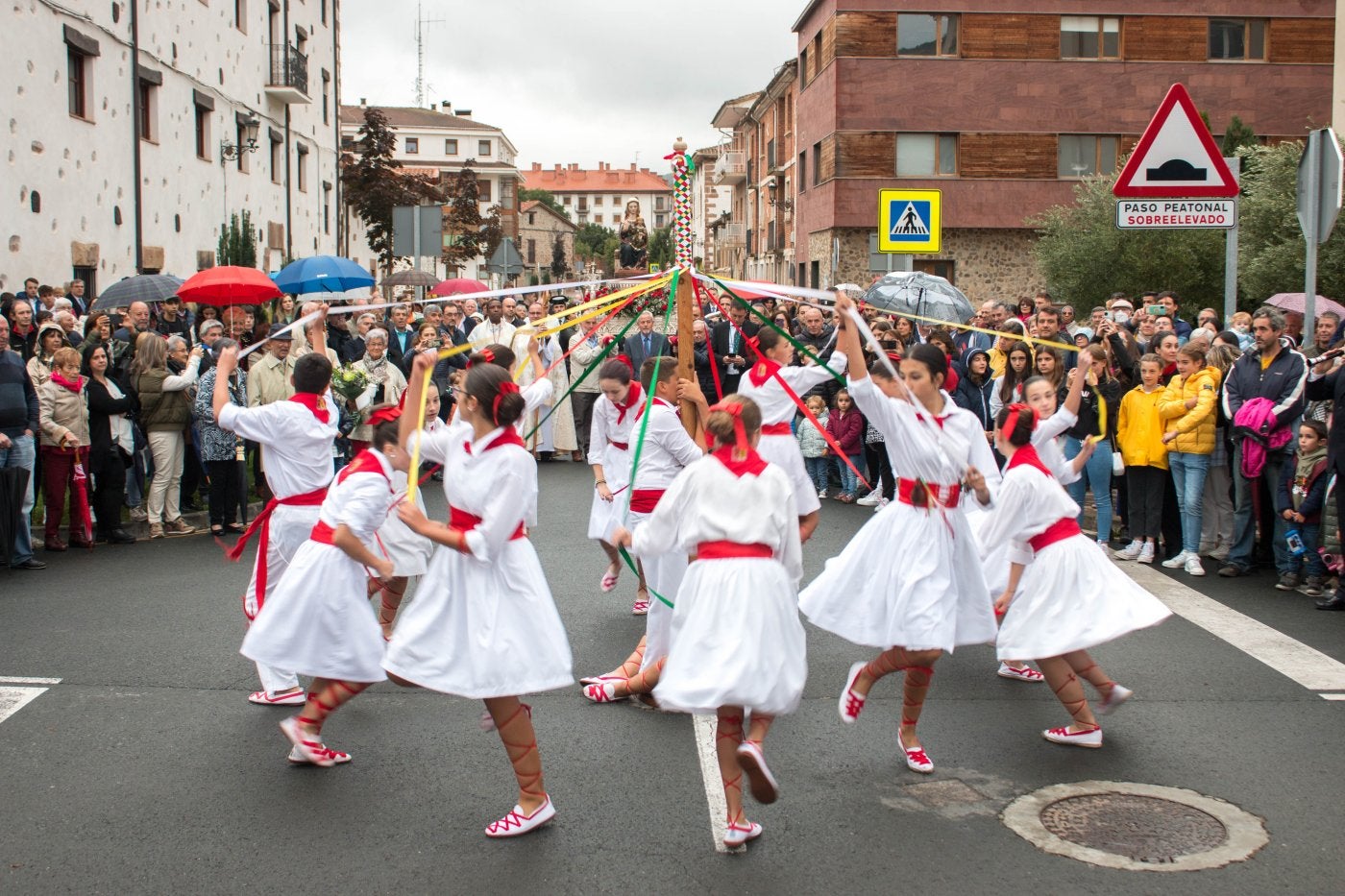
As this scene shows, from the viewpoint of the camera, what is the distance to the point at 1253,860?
494cm

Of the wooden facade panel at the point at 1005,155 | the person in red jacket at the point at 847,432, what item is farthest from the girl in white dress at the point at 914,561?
the wooden facade panel at the point at 1005,155

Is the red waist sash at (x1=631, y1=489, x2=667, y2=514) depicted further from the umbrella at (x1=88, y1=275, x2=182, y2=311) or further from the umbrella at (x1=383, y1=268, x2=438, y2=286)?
the umbrella at (x1=383, y1=268, x2=438, y2=286)

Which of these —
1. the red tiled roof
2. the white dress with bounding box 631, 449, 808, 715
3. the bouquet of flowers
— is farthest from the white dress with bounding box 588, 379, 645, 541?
the red tiled roof

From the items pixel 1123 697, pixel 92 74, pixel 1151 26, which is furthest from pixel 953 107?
pixel 1123 697

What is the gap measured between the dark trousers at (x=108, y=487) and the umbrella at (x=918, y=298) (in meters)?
9.03

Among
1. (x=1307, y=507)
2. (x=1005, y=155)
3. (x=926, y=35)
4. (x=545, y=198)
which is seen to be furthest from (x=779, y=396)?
(x=545, y=198)

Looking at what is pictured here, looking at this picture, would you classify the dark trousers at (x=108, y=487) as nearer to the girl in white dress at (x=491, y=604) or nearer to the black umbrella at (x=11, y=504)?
the black umbrella at (x=11, y=504)

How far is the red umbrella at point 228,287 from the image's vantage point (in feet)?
48.8

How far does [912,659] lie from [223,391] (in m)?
3.63

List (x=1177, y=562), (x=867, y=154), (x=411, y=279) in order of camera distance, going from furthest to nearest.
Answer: (x=867, y=154), (x=411, y=279), (x=1177, y=562)

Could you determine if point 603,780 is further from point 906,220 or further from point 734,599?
point 906,220

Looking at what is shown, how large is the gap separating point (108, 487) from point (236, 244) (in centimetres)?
1861

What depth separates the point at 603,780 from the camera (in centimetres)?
587

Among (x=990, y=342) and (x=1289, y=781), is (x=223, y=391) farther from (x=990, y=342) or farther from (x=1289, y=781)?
(x=990, y=342)
